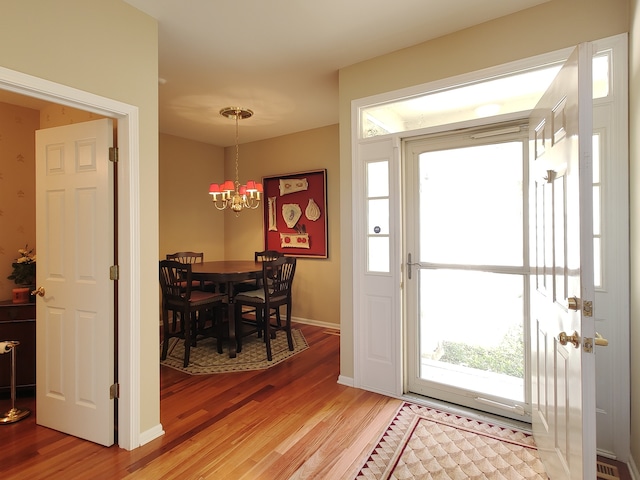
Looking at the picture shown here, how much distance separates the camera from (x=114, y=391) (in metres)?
2.14

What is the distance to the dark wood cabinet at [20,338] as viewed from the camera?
108 inches

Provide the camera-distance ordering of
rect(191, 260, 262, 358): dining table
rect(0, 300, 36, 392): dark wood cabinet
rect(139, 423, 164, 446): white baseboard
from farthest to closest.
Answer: rect(191, 260, 262, 358): dining table, rect(0, 300, 36, 392): dark wood cabinet, rect(139, 423, 164, 446): white baseboard

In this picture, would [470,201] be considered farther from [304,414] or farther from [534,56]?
[304,414]

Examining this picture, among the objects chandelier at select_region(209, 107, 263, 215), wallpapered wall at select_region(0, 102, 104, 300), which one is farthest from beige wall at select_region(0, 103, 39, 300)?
chandelier at select_region(209, 107, 263, 215)

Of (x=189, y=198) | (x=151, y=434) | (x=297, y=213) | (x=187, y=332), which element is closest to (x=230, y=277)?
(x=187, y=332)

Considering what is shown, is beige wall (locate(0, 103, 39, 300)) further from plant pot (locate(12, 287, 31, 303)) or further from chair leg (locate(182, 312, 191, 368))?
chair leg (locate(182, 312, 191, 368))

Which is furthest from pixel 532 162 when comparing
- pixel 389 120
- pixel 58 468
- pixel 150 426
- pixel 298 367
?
pixel 58 468

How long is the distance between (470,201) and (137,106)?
2.40 metres

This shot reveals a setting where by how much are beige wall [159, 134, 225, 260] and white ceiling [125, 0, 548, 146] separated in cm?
132

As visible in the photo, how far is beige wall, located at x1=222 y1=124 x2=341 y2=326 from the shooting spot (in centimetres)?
478

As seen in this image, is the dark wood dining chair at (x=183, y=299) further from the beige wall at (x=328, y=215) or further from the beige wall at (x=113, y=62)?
the beige wall at (x=328, y=215)

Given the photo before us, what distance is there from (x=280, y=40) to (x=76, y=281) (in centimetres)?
221

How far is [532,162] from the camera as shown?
6.61 ft

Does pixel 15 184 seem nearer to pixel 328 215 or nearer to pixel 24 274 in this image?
pixel 24 274
